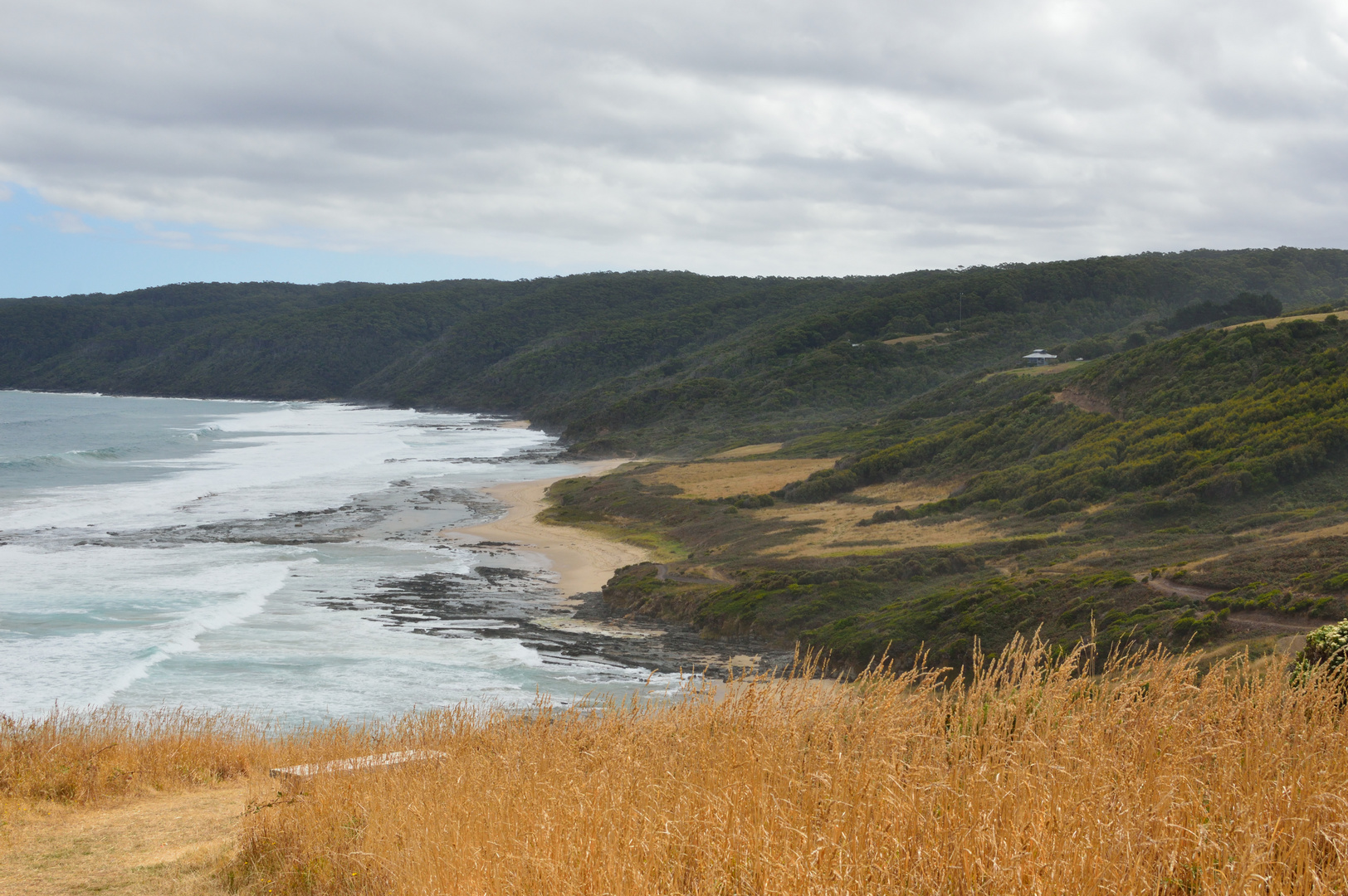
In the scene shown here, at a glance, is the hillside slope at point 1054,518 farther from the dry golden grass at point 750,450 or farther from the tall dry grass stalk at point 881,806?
the tall dry grass stalk at point 881,806

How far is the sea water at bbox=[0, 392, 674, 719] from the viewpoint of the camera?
57.5 ft

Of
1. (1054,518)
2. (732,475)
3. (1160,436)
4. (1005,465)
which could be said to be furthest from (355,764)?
(732,475)

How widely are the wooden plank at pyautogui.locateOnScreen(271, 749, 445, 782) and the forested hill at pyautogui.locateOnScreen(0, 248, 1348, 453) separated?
53.3 m

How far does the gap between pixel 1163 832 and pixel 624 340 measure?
407 ft

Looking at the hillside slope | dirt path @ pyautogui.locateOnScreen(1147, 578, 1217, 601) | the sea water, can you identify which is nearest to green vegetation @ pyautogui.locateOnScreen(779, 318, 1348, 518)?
the hillside slope

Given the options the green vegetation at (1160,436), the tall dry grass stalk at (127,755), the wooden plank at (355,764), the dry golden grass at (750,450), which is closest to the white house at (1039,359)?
the green vegetation at (1160,436)

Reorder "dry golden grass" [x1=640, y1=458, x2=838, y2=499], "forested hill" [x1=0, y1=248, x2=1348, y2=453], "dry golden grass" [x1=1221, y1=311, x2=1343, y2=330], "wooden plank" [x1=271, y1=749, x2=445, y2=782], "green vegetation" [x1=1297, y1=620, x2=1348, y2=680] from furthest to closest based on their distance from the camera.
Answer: "forested hill" [x1=0, y1=248, x2=1348, y2=453] → "dry golden grass" [x1=640, y1=458, x2=838, y2=499] → "dry golden grass" [x1=1221, y1=311, x2=1343, y2=330] → "wooden plank" [x1=271, y1=749, x2=445, y2=782] → "green vegetation" [x1=1297, y1=620, x2=1348, y2=680]

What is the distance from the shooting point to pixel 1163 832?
3.54 meters

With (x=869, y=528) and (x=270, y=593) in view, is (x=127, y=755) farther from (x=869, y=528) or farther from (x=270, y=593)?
(x=869, y=528)

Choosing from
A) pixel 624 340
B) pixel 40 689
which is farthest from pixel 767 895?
pixel 624 340

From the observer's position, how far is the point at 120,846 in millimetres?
6867

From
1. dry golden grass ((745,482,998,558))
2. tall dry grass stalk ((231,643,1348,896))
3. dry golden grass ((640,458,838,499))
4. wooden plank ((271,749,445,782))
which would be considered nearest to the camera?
tall dry grass stalk ((231,643,1348,896))

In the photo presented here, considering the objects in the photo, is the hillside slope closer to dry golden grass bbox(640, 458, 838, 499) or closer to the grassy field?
dry golden grass bbox(640, 458, 838, 499)

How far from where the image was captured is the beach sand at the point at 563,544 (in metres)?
28.5
